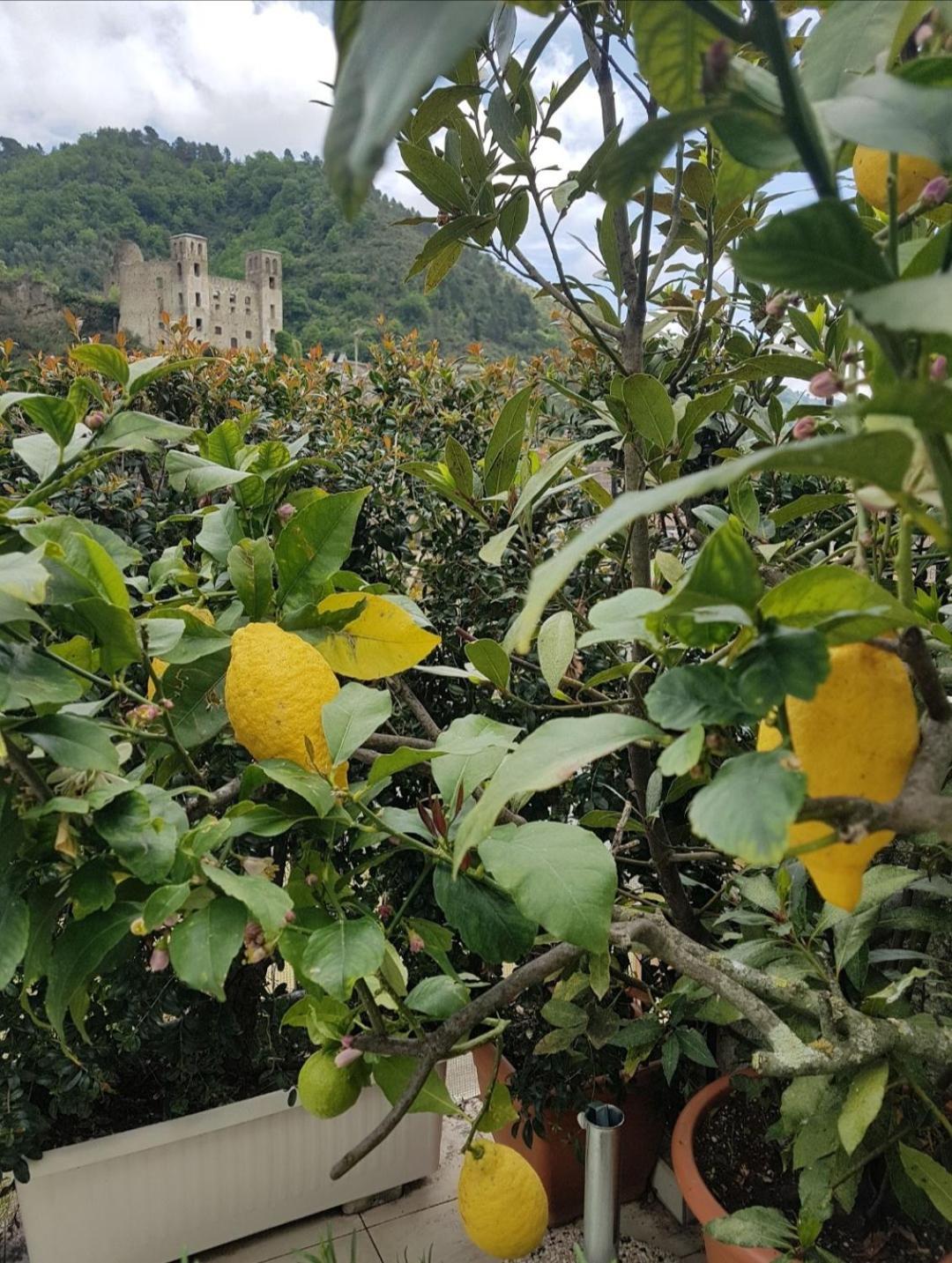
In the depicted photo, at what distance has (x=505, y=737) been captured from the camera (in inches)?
17.6

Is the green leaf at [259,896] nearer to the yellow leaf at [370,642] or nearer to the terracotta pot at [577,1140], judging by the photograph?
the yellow leaf at [370,642]

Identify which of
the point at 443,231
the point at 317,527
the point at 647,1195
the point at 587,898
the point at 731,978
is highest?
the point at 443,231

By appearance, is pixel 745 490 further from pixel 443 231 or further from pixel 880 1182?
pixel 880 1182

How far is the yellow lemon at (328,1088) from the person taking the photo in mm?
483

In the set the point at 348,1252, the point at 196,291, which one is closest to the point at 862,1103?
the point at 348,1252

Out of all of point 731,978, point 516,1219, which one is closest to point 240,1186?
point 516,1219

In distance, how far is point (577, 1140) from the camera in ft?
3.52

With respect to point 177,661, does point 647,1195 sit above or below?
below

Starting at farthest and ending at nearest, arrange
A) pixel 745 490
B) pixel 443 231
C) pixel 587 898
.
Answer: pixel 443 231 → pixel 745 490 → pixel 587 898

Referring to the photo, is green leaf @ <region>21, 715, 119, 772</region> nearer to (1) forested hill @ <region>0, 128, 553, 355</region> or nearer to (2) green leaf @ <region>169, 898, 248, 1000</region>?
(2) green leaf @ <region>169, 898, 248, 1000</region>

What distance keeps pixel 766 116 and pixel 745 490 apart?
39 cm

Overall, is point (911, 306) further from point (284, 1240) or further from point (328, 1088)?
point (284, 1240)

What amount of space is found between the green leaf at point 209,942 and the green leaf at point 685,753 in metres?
0.20

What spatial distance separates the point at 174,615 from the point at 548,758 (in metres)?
0.28
